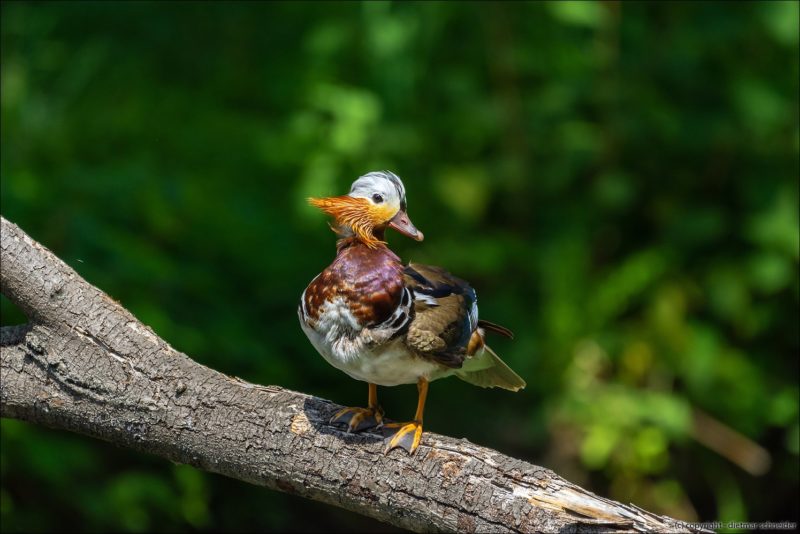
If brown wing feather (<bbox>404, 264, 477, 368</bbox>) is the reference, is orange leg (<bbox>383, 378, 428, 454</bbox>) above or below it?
below

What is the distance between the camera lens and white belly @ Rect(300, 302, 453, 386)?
2.08 metres

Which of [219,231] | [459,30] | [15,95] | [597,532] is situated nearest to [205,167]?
[219,231]

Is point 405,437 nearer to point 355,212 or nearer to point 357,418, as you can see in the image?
point 357,418

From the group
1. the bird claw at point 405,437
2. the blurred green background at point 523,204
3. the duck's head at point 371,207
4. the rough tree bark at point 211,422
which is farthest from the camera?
the blurred green background at point 523,204

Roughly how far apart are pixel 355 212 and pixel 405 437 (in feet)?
1.73

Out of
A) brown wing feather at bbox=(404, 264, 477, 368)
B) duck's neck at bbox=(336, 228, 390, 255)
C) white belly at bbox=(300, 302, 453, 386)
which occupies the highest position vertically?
duck's neck at bbox=(336, 228, 390, 255)

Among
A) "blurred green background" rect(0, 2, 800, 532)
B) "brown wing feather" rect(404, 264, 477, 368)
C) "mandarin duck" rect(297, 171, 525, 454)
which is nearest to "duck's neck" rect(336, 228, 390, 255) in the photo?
"mandarin duck" rect(297, 171, 525, 454)

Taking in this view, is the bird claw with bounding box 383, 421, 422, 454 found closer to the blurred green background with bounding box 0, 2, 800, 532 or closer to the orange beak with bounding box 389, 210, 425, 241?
the orange beak with bounding box 389, 210, 425, 241

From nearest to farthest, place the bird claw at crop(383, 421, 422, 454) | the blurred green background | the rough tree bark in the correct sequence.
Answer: the rough tree bark → the bird claw at crop(383, 421, 422, 454) → the blurred green background

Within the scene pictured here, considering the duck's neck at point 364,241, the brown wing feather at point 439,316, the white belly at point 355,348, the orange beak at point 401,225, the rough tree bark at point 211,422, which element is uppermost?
the orange beak at point 401,225

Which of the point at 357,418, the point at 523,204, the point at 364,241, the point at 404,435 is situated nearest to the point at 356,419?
the point at 357,418

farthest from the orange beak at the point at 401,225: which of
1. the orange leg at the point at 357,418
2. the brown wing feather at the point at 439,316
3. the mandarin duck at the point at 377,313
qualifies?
the orange leg at the point at 357,418

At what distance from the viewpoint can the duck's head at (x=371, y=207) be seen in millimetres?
2170

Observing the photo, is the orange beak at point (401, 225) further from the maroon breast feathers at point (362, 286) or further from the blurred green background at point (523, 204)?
the blurred green background at point (523, 204)
